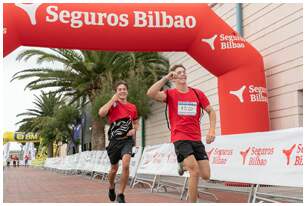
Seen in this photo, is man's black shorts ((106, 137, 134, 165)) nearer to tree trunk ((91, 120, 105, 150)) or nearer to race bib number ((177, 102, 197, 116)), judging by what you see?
race bib number ((177, 102, 197, 116))

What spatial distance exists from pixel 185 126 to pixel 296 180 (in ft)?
4.92

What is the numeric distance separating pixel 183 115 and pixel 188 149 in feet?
1.39

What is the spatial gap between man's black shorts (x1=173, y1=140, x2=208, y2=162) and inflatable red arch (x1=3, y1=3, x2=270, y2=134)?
470cm

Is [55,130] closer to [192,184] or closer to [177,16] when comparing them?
[177,16]

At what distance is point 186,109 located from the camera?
5.28m

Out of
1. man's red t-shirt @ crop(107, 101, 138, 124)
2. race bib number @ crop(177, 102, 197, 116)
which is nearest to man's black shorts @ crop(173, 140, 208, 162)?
race bib number @ crop(177, 102, 197, 116)

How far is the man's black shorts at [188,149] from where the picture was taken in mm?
5129

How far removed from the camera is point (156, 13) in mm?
9516

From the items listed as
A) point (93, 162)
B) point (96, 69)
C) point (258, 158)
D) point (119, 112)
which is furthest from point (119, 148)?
point (96, 69)

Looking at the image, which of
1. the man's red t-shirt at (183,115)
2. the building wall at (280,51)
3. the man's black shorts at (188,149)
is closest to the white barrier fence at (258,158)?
the man's black shorts at (188,149)

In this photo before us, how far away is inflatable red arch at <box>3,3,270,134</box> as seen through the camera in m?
9.20

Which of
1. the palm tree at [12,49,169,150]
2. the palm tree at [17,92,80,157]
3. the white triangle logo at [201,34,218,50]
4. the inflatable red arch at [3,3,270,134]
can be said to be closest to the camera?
the inflatable red arch at [3,3,270,134]

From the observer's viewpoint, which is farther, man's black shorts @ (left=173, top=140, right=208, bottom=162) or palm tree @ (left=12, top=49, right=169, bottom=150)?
palm tree @ (left=12, top=49, right=169, bottom=150)

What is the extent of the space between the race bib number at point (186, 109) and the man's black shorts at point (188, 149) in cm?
34
